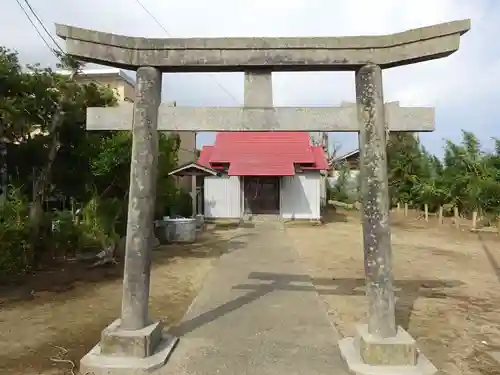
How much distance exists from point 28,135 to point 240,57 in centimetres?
675

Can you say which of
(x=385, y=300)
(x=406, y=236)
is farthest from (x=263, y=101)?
(x=406, y=236)

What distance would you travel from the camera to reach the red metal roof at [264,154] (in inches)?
902

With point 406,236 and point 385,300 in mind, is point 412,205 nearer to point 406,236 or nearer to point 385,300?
point 406,236

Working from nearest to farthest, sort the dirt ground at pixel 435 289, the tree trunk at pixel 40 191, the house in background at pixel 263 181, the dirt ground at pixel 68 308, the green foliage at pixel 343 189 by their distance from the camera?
the dirt ground at pixel 68 308, the dirt ground at pixel 435 289, the tree trunk at pixel 40 191, the house in background at pixel 263 181, the green foliage at pixel 343 189

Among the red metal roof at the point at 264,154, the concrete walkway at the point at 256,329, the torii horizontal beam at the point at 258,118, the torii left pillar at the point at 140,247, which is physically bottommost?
the concrete walkway at the point at 256,329

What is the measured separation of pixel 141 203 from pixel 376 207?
266 centimetres

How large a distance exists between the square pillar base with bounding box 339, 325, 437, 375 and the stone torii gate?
0.13 ft

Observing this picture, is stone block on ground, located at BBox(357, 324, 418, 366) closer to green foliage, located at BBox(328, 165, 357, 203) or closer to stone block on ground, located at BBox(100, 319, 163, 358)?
stone block on ground, located at BBox(100, 319, 163, 358)

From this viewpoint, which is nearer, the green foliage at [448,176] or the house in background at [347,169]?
the green foliage at [448,176]

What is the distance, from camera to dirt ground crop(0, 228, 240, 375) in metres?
5.33

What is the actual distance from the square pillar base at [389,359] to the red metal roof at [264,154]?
17.6 m

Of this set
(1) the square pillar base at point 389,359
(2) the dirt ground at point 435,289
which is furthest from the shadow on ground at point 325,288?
(1) the square pillar base at point 389,359

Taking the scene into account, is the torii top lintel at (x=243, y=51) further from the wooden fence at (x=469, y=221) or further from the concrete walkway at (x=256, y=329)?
the wooden fence at (x=469, y=221)

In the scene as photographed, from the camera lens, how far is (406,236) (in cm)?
1888
